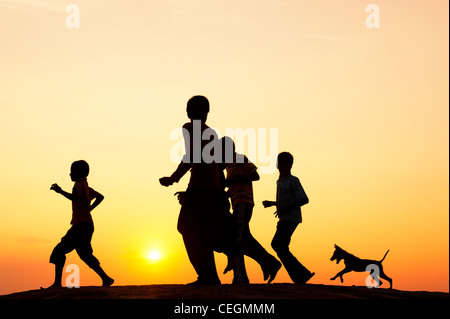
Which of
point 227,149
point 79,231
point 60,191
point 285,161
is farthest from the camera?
point 285,161

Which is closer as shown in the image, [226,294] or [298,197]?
[226,294]

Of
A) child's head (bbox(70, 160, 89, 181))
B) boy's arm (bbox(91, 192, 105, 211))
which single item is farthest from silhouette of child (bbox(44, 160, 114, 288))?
boy's arm (bbox(91, 192, 105, 211))

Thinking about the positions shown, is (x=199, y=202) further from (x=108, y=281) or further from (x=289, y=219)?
(x=108, y=281)

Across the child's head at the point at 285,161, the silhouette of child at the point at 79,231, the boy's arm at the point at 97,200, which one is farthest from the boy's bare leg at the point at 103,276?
the child's head at the point at 285,161

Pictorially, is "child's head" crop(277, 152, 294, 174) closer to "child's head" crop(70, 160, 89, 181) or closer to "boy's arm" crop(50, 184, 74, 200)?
"child's head" crop(70, 160, 89, 181)

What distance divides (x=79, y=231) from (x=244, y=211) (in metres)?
2.70

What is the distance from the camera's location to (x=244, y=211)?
10.6 metres

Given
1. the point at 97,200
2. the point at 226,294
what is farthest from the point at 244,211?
the point at 226,294

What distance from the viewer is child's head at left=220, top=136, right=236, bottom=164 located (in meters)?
9.26

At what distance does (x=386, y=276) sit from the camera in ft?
46.7

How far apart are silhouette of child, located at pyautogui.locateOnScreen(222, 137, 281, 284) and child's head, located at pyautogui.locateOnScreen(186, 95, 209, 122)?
3.85ft
